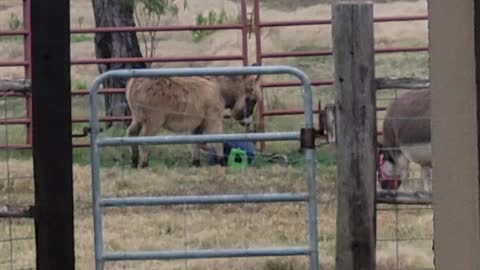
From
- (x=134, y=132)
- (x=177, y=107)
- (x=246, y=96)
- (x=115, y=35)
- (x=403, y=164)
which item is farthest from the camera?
(x=115, y=35)

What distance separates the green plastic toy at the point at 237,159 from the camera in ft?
39.5

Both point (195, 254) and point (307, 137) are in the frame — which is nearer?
point (307, 137)

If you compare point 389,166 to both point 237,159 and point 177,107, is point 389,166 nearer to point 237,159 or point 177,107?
point 237,159

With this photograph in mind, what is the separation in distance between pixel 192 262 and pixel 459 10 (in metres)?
5.78

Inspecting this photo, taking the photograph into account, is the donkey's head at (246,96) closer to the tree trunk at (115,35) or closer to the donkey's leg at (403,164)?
the tree trunk at (115,35)

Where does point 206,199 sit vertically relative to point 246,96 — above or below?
below

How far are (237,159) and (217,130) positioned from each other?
38.8 inches

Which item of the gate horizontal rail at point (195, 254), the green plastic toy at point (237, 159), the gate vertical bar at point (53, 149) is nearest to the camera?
the gate vertical bar at point (53, 149)

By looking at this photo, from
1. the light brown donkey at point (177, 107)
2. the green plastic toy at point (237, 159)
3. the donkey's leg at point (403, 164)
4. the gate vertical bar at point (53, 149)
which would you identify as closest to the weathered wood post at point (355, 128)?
the gate vertical bar at point (53, 149)

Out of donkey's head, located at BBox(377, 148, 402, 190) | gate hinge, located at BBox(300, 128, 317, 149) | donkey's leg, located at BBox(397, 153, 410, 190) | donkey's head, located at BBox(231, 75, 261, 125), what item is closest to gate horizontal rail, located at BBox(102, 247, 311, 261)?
gate hinge, located at BBox(300, 128, 317, 149)

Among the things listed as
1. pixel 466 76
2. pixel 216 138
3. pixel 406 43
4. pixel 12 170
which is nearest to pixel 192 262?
pixel 216 138

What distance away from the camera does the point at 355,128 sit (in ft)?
18.7

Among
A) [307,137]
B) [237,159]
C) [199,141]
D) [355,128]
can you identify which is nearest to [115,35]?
[237,159]

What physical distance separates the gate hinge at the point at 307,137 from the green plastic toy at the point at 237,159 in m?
6.00
